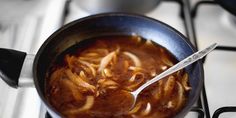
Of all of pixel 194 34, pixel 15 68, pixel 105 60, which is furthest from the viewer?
pixel 194 34

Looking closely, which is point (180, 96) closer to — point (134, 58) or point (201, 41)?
point (134, 58)

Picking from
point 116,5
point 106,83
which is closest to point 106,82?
point 106,83

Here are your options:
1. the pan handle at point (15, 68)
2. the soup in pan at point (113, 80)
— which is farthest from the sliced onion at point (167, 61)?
the pan handle at point (15, 68)

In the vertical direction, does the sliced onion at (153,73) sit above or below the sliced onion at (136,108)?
above

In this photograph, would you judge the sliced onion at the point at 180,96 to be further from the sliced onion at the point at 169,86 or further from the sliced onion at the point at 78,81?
the sliced onion at the point at 78,81

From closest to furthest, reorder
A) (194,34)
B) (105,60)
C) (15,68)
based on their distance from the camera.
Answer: (15,68)
(105,60)
(194,34)

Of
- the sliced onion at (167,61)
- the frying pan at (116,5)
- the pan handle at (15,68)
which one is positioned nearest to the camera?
the pan handle at (15,68)

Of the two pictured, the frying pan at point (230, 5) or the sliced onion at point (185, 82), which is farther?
the frying pan at point (230, 5)

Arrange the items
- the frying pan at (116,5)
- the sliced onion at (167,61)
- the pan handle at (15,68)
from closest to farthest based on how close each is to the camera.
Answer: the pan handle at (15,68), the sliced onion at (167,61), the frying pan at (116,5)

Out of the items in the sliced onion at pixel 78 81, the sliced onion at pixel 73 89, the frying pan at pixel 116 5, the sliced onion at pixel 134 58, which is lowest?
the sliced onion at pixel 73 89
